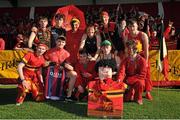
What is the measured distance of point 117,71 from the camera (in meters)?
7.00

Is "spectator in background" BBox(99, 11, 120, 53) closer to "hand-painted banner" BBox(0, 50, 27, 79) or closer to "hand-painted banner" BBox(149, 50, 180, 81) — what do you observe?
"hand-painted banner" BBox(149, 50, 180, 81)

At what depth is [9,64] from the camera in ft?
31.7

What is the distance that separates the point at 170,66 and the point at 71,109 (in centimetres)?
340

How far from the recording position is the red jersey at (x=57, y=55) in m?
7.15

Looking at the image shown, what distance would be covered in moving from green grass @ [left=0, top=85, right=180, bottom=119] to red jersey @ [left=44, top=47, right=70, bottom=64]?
0.77 m

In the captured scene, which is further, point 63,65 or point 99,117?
point 63,65

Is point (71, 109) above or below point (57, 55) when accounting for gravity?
below

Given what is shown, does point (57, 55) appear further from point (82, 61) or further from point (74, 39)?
point (74, 39)

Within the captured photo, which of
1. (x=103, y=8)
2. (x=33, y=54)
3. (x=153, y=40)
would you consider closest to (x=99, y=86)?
(x=33, y=54)

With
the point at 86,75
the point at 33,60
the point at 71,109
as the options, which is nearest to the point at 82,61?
the point at 86,75

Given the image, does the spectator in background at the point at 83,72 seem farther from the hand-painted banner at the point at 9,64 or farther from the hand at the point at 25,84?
the hand-painted banner at the point at 9,64

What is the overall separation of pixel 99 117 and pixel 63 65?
57.0 inches

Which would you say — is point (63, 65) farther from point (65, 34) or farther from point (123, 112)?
point (123, 112)

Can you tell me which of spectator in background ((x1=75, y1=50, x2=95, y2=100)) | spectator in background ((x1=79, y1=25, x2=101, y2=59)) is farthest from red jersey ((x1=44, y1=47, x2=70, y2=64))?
spectator in background ((x1=79, y1=25, x2=101, y2=59))
